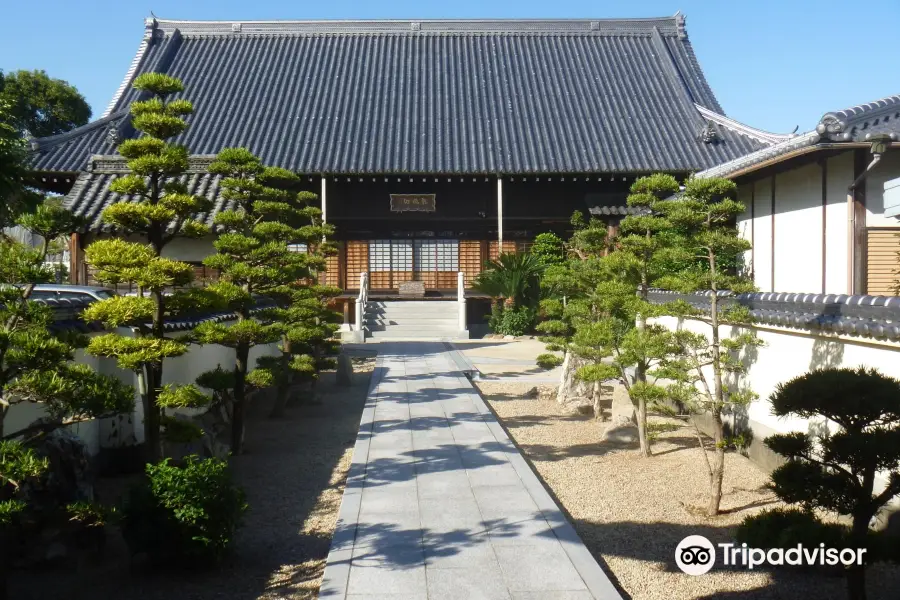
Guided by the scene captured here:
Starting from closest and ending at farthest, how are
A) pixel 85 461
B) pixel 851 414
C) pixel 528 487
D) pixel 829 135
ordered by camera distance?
pixel 851 414
pixel 85 461
pixel 528 487
pixel 829 135

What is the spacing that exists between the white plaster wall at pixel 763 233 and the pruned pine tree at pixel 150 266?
361 inches

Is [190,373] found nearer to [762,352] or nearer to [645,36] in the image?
[762,352]

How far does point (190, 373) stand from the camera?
980 centimetres

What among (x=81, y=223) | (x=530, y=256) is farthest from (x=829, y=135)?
(x=530, y=256)

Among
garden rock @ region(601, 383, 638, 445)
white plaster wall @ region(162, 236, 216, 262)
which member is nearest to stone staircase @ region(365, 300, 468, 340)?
white plaster wall @ region(162, 236, 216, 262)

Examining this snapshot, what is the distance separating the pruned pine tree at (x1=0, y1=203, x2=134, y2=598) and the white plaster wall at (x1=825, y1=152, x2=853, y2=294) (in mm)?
8927

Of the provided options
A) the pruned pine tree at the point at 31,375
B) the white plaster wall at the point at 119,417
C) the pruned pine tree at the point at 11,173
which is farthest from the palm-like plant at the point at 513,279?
the pruned pine tree at the point at 31,375

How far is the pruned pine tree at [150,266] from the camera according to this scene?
5.59 metres

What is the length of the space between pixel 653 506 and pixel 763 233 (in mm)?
7157

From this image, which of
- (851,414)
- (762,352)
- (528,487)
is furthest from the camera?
(762,352)

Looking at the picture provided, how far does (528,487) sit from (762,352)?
3030 millimetres

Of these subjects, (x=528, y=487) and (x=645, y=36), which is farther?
(x=645, y=36)

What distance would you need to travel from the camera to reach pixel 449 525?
602cm

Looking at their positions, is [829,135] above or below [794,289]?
above
